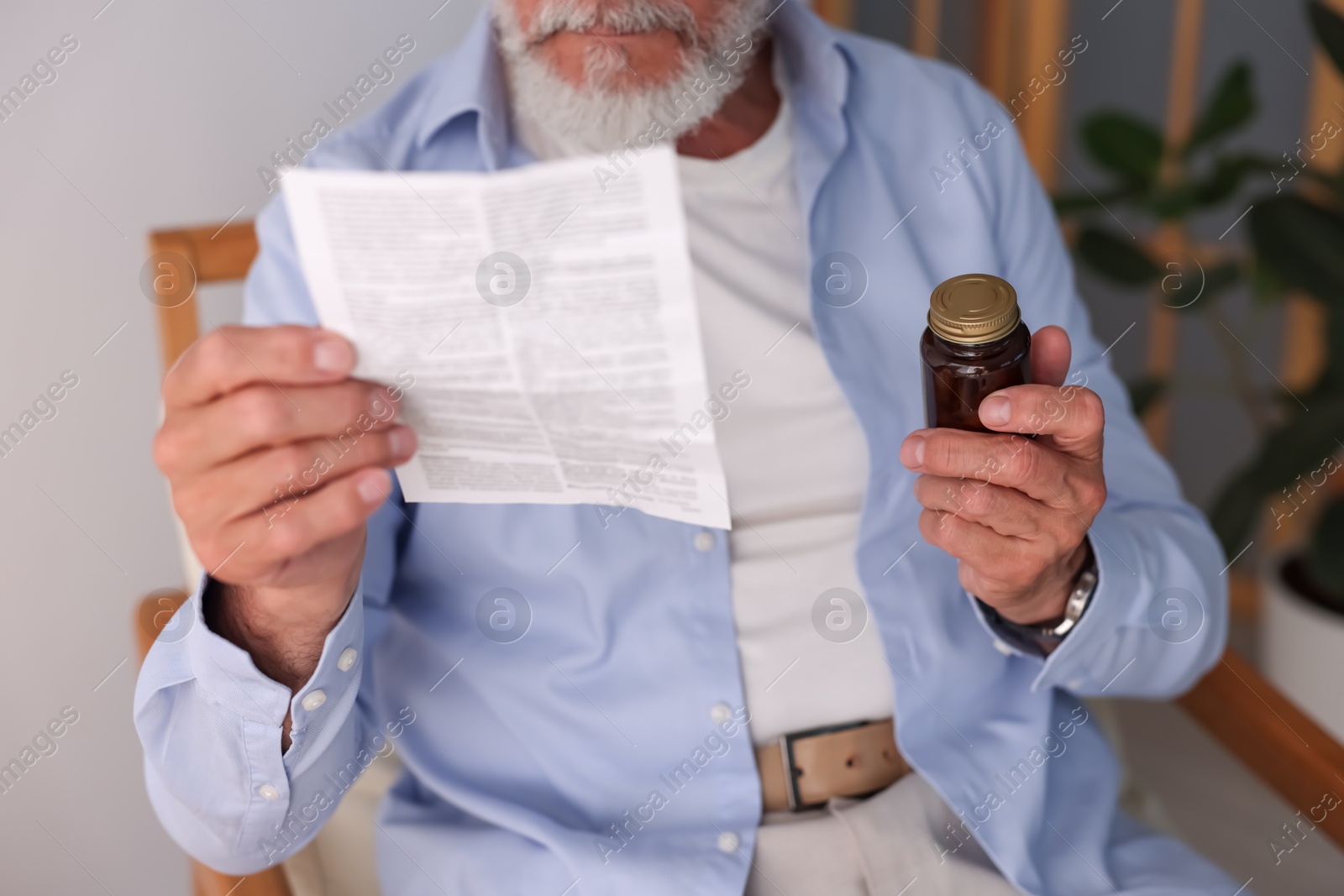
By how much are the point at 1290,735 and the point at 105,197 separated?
1.18m

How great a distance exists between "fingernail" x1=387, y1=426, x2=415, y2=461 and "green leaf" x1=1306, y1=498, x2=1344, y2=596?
1291 mm

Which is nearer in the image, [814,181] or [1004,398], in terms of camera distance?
[1004,398]

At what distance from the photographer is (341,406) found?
2.08 ft

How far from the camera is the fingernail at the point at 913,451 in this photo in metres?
0.68

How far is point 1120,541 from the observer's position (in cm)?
87

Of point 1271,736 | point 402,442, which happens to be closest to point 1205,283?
point 1271,736

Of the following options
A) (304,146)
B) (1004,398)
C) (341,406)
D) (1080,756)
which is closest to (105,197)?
(304,146)

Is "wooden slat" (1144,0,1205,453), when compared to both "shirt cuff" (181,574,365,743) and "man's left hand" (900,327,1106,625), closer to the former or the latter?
"man's left hand" (900,327,1106,625)

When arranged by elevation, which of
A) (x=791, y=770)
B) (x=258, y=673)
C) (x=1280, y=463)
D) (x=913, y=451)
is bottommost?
(x=1280, y=463)

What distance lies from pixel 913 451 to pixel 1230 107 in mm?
1277

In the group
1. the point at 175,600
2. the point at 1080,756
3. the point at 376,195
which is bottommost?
the point at 1080,756

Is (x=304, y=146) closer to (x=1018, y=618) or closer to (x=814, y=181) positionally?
(x=814, y=181)

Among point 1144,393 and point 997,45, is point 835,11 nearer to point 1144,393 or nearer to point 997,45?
point 997,45

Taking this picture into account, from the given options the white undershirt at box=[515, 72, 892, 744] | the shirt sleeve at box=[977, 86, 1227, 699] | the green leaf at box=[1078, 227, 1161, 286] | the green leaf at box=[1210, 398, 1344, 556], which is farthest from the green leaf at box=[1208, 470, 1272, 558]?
the white undershirt at box=[515, 72, 892, 744]
